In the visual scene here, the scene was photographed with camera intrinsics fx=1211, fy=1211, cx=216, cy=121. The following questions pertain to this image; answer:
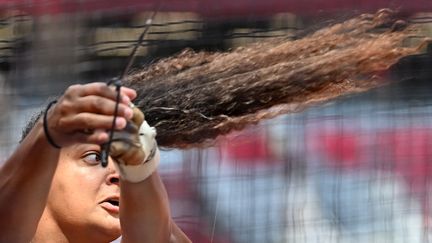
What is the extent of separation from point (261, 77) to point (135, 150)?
2.26ft

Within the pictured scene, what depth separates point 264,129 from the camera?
2506mm

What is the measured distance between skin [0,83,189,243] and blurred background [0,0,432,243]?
0.42 metres

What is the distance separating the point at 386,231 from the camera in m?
2.57

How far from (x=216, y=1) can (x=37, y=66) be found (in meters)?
0.38

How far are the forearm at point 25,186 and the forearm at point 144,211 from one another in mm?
119

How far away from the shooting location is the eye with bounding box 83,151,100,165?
206 cm

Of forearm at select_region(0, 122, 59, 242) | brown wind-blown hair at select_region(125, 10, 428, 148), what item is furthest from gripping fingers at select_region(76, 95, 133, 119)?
brown wind-blown hair at select_region(125, 10, 428, 148)

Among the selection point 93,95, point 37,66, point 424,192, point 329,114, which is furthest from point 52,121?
point 424,192

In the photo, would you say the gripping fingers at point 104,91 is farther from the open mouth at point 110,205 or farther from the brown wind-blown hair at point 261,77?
the brown wind-blown hair at point 261,77

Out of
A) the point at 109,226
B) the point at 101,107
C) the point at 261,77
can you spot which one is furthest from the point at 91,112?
the point at 261,77

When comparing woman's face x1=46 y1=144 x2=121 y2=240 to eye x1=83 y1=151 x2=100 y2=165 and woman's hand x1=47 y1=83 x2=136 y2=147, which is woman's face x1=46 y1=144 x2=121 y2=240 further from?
woman's hand x1=47 y1=83 x2=136 y2=147

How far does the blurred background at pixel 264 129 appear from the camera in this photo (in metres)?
2.41

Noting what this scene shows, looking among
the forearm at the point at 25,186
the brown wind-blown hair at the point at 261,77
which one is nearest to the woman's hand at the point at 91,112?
the forearm at the point at 25,186

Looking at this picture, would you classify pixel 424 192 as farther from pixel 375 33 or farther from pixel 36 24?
pixel 36 24
